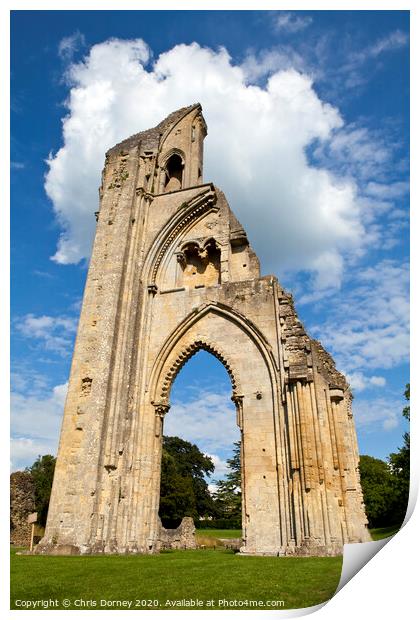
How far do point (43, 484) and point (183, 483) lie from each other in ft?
36.5

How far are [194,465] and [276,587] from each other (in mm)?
44750

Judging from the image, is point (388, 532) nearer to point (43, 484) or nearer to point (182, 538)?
point (182, 538)

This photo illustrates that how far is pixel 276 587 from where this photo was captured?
16.1 feet

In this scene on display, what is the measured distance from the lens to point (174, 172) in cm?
1867

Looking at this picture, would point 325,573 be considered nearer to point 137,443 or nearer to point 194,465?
point 137,443

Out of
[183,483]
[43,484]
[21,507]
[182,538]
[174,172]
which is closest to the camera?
[21,507]

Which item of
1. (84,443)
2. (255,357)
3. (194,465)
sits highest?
(194,465)

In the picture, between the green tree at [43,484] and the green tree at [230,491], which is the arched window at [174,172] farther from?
the green tree at [230,491]

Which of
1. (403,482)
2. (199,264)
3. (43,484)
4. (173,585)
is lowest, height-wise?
(173,585)

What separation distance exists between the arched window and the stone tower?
52.0 inches

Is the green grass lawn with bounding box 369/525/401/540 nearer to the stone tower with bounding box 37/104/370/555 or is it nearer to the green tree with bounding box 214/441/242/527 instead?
the stone tower with bounding box 37/104/370/555

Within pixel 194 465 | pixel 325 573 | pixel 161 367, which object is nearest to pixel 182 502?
pixel 194 465

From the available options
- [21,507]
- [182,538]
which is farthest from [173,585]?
[21,507]

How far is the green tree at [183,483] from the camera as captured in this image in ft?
110
